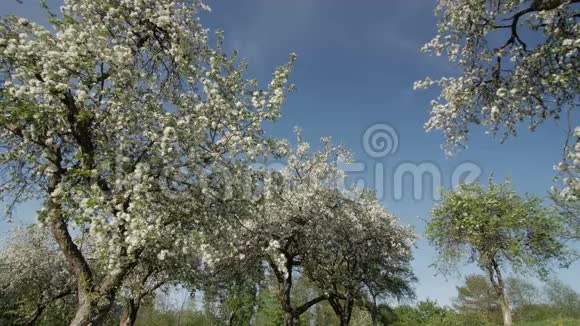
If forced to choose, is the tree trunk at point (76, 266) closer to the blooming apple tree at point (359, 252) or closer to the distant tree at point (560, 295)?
the blooming apple tree at point (359, 252)

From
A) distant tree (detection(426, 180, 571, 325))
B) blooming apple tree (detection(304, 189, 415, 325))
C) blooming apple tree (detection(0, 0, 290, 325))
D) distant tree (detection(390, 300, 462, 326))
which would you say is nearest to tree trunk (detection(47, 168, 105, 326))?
blooming apple tree (detection(0, 0, 290, 325))

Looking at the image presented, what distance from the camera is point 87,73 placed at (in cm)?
1032

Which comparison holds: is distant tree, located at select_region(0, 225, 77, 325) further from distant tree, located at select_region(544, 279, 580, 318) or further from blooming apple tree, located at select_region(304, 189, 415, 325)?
distant tree, located at select_region(544, 279, 580, 318)

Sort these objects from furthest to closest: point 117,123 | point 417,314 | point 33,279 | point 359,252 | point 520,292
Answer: point 520,292, point 417,314, point 33,279, point 359,252, point 117,123

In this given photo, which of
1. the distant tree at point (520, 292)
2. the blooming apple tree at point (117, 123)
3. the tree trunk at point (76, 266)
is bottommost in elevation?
the tree trunk at point (76, 266)

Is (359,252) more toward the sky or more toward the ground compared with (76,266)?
more toward the sky

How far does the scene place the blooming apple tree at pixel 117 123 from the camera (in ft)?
31.3

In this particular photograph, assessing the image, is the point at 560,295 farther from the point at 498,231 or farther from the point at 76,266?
the point at 76,266

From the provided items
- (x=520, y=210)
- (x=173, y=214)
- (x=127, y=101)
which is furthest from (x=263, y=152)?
(x=520, y=210)

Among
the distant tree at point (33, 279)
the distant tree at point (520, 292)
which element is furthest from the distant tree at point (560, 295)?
the distant tree at point (33, 279)

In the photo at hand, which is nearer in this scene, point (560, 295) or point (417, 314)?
point (417, 314)

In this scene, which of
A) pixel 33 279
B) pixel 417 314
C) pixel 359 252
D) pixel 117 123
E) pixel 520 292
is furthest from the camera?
pixel 520 292

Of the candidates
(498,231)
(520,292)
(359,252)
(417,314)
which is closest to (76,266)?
(359,252)

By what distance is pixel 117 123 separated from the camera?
35.9ft
